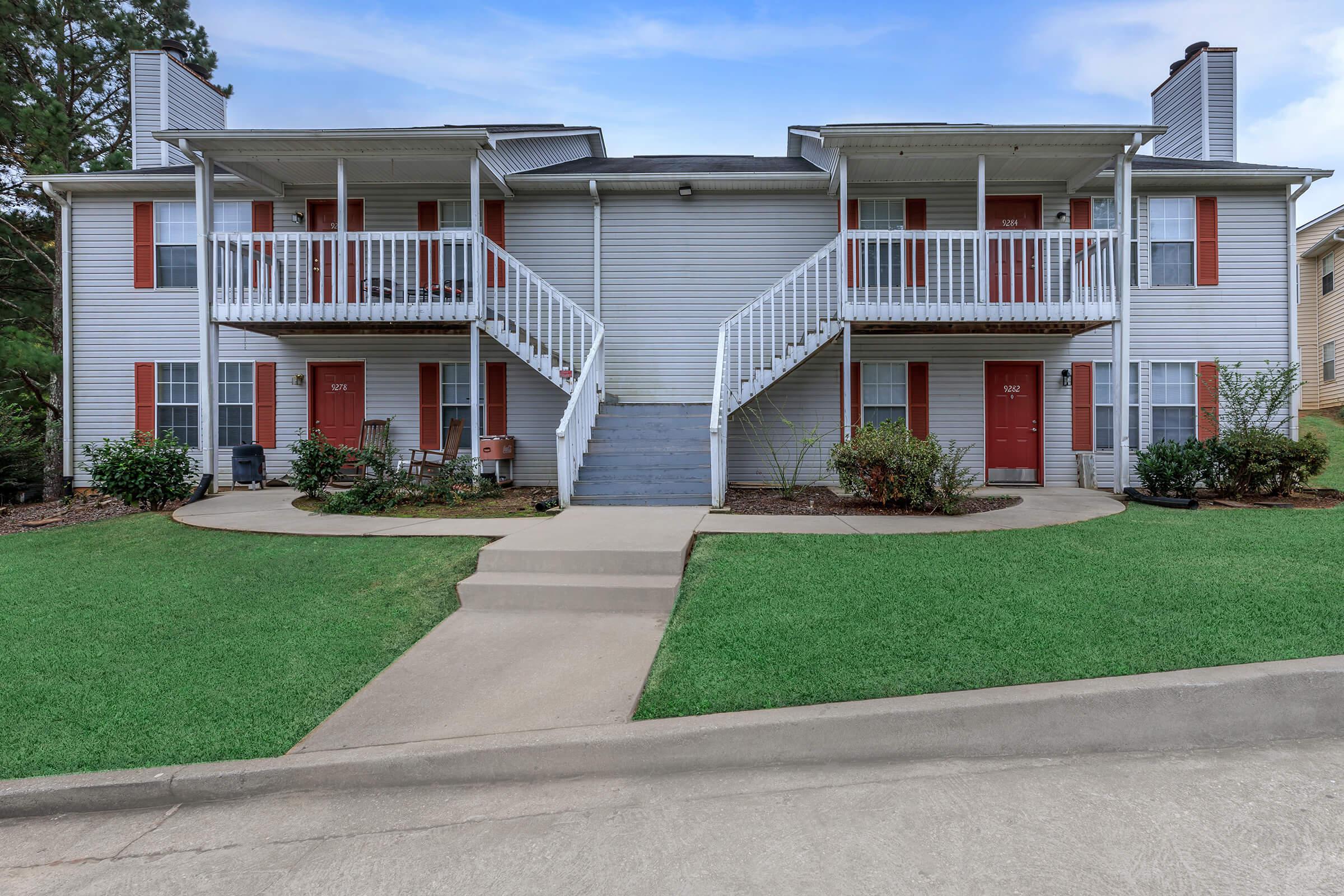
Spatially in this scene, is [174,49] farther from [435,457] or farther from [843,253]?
[843,253]

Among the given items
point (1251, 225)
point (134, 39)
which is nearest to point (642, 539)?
point (1251, 225)

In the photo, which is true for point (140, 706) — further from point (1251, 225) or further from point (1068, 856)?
point (1251, 225)

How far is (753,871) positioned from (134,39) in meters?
22.0

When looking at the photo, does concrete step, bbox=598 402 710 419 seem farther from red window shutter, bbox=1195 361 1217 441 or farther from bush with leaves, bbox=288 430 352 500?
red window shutter, bbox=1195 361 1217 441

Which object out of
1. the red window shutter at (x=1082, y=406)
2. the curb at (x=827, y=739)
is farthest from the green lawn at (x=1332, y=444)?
the curb at (x=827, y=739)

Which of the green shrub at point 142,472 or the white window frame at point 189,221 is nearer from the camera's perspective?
the green shrub at point 142,472

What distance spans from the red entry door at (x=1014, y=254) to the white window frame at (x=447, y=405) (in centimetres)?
799

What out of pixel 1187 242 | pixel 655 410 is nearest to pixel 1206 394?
pixel 1187 242

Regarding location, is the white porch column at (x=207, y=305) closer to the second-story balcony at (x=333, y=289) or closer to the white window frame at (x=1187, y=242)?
the second-story balcony at (x=333, y=289)

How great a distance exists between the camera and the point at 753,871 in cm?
221

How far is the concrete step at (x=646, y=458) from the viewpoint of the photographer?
8695 millimetres

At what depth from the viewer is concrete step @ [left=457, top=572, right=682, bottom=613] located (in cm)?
479

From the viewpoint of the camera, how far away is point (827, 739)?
2.99m

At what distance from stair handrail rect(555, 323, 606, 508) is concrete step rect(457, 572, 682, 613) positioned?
280 cm
